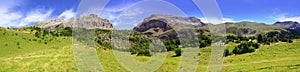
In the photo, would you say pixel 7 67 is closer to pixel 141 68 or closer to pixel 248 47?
pixel 141 68

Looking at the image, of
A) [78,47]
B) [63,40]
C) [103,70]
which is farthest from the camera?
[63,40]

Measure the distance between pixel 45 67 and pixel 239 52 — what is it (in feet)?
243

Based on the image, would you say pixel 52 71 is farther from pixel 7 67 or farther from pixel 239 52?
pixel 239 52

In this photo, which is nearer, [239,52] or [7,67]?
[7,67]

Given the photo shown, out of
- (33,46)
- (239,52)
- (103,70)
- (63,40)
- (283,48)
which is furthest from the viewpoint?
(239,52)

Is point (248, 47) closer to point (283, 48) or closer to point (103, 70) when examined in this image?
point (283, 48)

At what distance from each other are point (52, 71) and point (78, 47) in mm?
8154

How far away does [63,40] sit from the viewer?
63.1m

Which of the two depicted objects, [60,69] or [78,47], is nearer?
[60,69]

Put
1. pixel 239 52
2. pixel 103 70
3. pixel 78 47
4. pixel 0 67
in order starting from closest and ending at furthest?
pixel 0 67
pixel 103 70
pixel 78 47
pixel 239 52

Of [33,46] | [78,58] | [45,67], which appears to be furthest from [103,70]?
[33,46]

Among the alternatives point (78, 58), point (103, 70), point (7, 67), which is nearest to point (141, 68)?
point (103, 70)

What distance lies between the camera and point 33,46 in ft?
175

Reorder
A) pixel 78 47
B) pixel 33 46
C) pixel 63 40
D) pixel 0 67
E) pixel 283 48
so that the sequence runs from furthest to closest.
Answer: pixel 283 48
pixel 63 40
pixel 33 46
pixel 78 47
pixel 0 67
